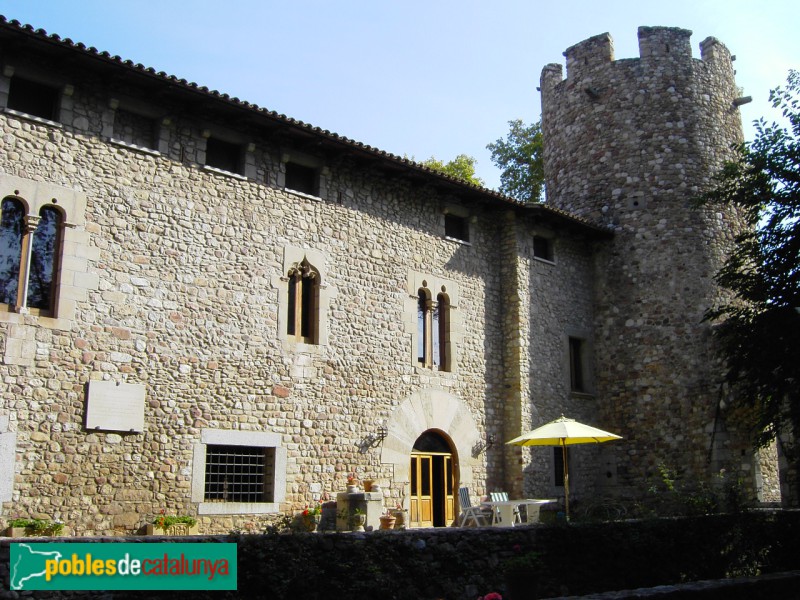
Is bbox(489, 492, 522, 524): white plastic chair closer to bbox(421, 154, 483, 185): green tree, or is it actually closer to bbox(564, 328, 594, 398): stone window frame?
bbox(564, 328, 594, 398): stone window frame

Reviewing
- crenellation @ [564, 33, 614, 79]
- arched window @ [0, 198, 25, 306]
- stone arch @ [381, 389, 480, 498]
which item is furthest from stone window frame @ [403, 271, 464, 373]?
crenellation @ [564, 33, 614, 79]

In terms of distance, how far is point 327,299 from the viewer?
14.2 m

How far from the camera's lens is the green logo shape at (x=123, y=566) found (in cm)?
662

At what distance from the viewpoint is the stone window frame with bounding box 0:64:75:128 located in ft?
36.5

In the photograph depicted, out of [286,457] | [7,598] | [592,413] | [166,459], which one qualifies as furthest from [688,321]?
[7,598]

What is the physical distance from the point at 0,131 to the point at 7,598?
6.85 metres

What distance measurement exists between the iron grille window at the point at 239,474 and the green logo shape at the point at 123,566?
496 cm

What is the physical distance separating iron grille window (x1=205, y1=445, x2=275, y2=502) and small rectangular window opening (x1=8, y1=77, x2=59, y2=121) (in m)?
5.38

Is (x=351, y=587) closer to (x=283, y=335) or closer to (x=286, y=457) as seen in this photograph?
(x=286, y=457)

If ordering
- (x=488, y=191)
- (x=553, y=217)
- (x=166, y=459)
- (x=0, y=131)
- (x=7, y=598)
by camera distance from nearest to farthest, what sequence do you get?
(x=7, y=598), (x=0, y=131), (x=166, y=459), (x=488, y=191), (x=553, y=217)

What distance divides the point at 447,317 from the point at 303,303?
3.32 meters

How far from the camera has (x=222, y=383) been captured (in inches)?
493

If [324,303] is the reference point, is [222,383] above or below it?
below

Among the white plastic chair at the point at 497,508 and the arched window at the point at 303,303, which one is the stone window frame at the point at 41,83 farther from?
the white plastic chair at the point at 497,508
